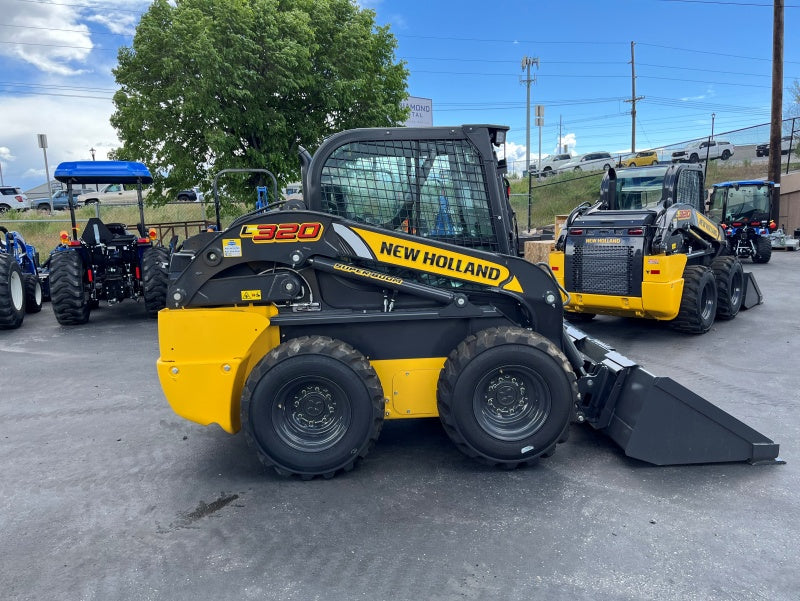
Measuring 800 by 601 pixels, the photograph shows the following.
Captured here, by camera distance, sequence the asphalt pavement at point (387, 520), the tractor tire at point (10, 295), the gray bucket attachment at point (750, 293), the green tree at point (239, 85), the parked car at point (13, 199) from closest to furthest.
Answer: the asphalt pavement at point (387, 520)
the tractor tire at point (10, 295)
the gray bucket attachment at point (750, 293)
the green tree at point (239, 85)
the parked car at point (13, 199)

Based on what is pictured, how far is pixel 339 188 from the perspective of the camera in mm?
4238

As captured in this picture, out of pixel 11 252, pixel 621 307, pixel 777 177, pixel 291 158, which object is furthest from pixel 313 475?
pixel 777 177

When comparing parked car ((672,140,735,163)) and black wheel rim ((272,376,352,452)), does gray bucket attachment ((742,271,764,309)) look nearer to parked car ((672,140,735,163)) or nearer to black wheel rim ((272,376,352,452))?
black wheel rim ((272,376,352,452))

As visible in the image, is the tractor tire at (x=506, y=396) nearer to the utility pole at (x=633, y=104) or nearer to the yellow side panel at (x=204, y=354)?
the yellow side panel at (x=204, y=354)

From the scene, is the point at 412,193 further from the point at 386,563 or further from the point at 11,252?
the point at 11,252

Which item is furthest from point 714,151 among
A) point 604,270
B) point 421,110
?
point 604,270

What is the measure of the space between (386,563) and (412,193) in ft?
7.93

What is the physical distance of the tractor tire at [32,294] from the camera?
1113 cm

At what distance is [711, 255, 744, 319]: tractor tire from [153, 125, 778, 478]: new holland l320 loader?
5.52 m

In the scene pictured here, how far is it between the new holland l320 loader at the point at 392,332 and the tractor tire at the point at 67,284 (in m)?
6.48

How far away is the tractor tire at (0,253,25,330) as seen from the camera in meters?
9.37

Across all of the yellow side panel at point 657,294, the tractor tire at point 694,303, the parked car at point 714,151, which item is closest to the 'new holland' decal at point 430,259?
the yellow side panel at point 657,294

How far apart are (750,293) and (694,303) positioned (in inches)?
104

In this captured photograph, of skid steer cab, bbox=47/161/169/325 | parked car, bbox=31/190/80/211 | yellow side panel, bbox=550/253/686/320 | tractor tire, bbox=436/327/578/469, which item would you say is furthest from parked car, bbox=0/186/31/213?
tractor tire, bbox=436/327/578/469
